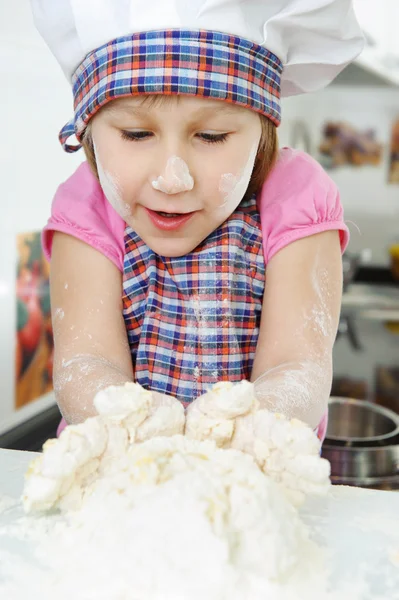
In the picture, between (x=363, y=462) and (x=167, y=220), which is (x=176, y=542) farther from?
(x=363, y=462)

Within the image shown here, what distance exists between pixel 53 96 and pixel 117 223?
731 mm

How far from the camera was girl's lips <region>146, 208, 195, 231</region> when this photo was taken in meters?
0.64

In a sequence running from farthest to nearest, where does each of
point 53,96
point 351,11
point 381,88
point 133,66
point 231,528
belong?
1. point 381,88
2. point 53,96
3. point 351,11
4. point 133,66
5. point 231,528

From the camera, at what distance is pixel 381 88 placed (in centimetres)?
291

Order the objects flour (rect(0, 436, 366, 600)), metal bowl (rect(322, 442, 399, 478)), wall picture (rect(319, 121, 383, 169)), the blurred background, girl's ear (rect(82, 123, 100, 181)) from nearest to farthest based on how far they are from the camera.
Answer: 1. flour (rect(0, 436, 366, 600))
2. girl's ear (rect(82, 123, 100, 181))
3. metal bowl (rect(322, 442, 399, 478))
4. the blurred background
5. wall picture (rect(319, 121, 383, 169))

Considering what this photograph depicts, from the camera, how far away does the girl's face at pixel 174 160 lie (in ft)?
1.86

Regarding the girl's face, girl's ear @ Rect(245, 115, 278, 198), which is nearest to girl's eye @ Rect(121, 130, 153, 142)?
the girl's face

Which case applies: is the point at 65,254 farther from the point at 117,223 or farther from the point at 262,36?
the point at 262,36

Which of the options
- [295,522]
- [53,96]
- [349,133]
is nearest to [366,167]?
[349,133]

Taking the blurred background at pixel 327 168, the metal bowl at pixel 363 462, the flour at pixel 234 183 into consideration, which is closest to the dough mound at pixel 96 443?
the flour at pixel 234 183

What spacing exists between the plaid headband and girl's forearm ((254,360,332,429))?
24 centimetres

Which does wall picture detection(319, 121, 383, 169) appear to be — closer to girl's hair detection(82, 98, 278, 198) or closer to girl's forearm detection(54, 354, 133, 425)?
girl's hair detection(82, 98, 278, 198)

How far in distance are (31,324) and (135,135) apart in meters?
0.92

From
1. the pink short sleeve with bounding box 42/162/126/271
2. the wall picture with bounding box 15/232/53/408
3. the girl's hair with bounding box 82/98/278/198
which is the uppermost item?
the girl's hair with bounding box 82/98/278/198
